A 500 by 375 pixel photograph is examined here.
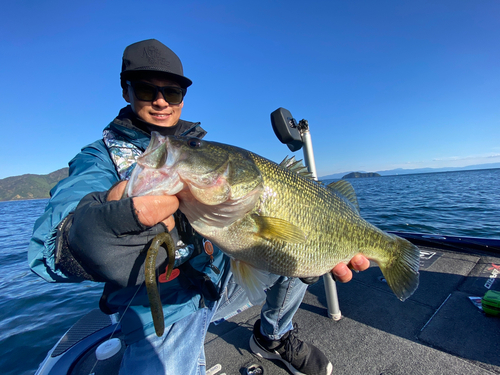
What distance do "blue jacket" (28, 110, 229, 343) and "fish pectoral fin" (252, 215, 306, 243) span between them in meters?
0.99

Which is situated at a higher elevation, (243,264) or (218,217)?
(218,217)

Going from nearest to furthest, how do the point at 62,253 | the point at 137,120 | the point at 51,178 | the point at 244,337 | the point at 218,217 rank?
the point at 62,253 → the point at 218,217 → the point at 137,120 → the point at 244,337 → the point at 51,178

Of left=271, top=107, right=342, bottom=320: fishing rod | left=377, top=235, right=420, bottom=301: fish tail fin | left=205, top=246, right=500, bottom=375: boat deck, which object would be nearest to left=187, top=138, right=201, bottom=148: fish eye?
left=271, top=107, right=342, bottom=320: fishing rod

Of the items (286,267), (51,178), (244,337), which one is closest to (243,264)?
(286,267)

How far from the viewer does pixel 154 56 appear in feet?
8.89

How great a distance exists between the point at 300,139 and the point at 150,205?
8.54 ft

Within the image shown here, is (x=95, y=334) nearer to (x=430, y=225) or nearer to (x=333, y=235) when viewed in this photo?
(x=333, y=235)

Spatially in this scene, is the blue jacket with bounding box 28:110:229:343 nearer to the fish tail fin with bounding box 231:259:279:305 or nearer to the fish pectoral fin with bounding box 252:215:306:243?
the fish tail fin with bounding box 231:259:279:305

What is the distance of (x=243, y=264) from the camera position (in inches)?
90.4

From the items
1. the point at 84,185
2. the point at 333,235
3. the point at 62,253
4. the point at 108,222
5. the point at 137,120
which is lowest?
the point at 333,235

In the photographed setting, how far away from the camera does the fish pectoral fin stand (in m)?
2.07

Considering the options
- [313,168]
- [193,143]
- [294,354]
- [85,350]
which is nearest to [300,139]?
[313,168]

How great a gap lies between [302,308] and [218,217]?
2993 mm

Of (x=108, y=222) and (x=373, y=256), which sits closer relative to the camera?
(x=108, y=222)
